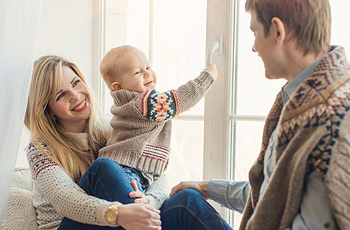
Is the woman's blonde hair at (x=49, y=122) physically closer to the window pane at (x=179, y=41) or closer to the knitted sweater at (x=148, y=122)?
the knitted sweater at (x=148, y=122)

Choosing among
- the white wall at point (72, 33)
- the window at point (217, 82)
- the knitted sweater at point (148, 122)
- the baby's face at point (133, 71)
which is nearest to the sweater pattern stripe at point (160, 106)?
the knitted sweater at point (148, 122)

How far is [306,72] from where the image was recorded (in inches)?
33.1

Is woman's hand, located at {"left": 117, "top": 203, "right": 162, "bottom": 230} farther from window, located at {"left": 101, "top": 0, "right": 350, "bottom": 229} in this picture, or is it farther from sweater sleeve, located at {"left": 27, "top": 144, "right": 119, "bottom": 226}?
window, located at {"left": 101, "top": 0, "right": 350, "bottom": 229}

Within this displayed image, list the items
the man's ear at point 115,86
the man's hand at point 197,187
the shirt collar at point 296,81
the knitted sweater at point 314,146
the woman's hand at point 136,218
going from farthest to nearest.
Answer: the man's ear at point 115,86
the man's hand at point 197,187
the woman's hand at point 136,218
the shirt collar at point 296,81
the knitted sweater at point 314,146

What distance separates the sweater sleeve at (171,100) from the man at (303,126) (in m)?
0.50

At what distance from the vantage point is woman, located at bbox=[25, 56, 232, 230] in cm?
117

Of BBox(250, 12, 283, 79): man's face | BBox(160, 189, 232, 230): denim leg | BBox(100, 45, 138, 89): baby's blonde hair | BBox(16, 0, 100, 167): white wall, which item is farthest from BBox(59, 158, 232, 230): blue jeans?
BBox(16, 0, 100, 167): white wall

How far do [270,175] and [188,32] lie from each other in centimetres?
101

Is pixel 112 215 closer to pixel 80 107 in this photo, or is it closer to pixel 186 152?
pixel 80 107

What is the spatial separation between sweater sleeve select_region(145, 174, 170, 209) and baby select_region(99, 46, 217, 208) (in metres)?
0.02

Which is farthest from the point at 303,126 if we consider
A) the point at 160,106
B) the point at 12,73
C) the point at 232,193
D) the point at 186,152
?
the point at 186,152

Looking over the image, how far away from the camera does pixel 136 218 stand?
44.7 inches

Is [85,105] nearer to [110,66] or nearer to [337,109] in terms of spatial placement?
[110,66]

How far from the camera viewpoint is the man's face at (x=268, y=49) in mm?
874
